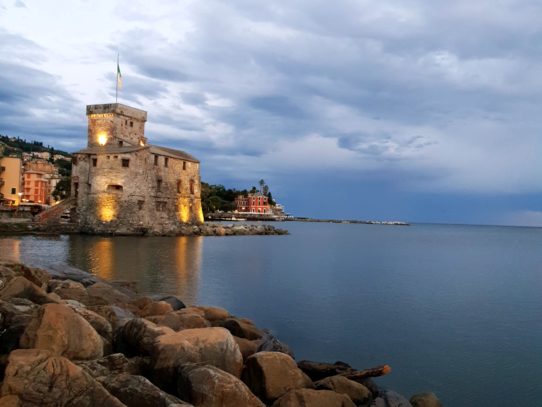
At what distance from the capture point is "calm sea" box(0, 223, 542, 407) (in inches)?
422

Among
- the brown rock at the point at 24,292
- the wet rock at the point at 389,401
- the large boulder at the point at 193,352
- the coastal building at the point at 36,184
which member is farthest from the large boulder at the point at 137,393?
the coastal building at the point at 36,184

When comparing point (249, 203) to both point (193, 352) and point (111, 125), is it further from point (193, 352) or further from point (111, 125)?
point (193, 352)

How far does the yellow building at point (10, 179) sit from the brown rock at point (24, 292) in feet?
198

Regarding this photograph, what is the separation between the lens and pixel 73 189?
5059 centimetres

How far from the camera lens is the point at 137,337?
6.96 metres

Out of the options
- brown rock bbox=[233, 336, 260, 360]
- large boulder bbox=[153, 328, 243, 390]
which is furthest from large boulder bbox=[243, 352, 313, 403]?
brown rock bbox=[233, 336, 260, 360]

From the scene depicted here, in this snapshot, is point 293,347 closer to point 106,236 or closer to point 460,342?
point 460,342

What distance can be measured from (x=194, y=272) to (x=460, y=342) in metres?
15.1

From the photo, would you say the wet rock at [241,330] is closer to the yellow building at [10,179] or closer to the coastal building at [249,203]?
the yellow building at [10,179]

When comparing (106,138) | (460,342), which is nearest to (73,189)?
(106,138)

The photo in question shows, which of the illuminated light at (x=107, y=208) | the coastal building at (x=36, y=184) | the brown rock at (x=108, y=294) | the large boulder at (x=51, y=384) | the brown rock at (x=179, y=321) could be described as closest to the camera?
the large boulder at (x=51, y=384)

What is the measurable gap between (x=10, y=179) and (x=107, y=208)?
76.7 feet

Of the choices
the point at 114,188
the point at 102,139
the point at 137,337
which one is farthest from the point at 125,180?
the point at 137,337

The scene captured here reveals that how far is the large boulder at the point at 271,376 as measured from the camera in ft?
22.1
